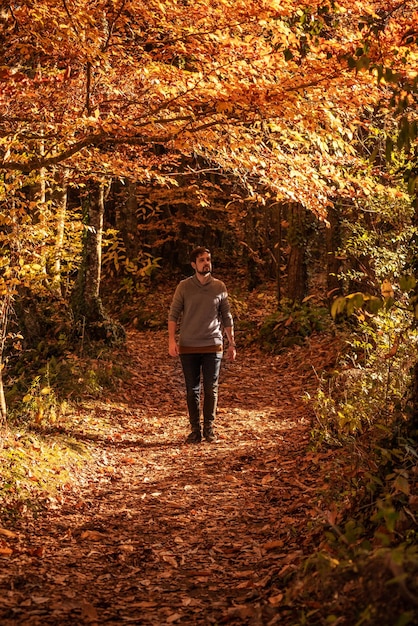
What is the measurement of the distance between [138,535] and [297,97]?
4304 mm

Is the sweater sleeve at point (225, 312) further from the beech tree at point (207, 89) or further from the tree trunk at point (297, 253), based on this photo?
the tree trunk at point (297, 253)

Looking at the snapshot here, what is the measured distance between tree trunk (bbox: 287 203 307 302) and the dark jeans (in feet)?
26.0

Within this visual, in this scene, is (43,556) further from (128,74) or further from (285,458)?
(128,74)

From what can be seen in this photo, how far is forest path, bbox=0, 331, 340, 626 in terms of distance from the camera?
4.25 m

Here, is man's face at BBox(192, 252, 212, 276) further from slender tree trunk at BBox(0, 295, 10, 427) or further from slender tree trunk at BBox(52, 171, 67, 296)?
slender tree trunk at BBox(52, 171, 67, 296)

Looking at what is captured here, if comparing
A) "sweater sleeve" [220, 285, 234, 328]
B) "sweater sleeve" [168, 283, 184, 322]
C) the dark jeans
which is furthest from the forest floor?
"sweater sleeve" [168, 283, 184, 322]

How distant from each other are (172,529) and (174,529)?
17mm

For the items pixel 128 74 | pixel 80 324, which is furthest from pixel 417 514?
pixel 80 324

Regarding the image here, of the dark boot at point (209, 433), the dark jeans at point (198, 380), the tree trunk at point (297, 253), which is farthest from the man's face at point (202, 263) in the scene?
the tree trunk at point (297, 253)

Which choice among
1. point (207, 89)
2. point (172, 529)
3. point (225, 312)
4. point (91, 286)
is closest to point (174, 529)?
point (172, 529)

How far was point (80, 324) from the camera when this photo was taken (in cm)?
1302

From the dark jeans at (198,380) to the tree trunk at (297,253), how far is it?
26.0ft

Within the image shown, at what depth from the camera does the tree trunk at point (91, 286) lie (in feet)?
43.1

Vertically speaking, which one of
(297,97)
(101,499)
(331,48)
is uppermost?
(331,48)
